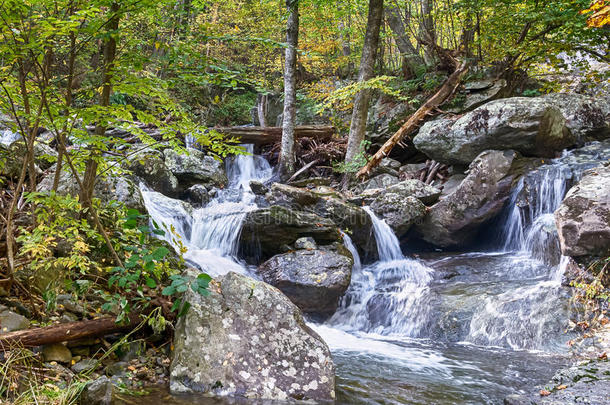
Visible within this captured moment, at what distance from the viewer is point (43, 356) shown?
3.05 meters

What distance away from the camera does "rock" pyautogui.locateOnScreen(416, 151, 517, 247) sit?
9.18 m

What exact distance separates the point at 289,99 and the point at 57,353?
33.7 ft

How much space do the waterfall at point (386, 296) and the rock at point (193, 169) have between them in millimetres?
4969

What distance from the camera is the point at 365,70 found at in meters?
11.5

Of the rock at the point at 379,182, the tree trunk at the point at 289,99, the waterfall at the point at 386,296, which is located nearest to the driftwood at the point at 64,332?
the waterfall at the point at 386,296

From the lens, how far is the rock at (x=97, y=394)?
257 cm

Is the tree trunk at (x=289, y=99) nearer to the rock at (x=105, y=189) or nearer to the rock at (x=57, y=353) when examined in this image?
the rock at (x=105, y=189)

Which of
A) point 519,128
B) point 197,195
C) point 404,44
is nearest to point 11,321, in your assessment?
point 197,195

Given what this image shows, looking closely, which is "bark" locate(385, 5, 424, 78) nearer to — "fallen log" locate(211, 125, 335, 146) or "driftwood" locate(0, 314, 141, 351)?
"fallen log" locate(211, 125, 335, 146)

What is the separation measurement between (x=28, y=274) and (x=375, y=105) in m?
13.0

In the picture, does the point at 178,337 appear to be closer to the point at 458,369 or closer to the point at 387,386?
the point at 387,386

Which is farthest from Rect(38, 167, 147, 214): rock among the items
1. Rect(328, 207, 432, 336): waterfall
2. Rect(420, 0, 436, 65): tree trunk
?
→ Rect(420, 0, 436, 65): tree trunk

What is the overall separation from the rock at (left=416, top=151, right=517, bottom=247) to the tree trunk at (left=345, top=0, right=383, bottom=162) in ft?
11.2

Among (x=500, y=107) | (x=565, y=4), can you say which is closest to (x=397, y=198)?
(x=500, y=107)
